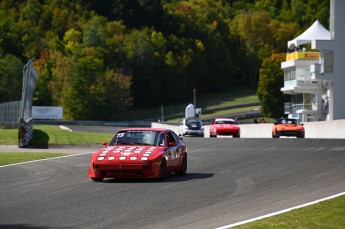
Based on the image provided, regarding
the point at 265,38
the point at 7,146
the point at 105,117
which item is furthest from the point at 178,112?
the point at 7,146

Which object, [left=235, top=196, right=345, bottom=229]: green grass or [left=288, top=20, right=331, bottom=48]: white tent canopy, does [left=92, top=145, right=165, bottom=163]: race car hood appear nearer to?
[left=235, top=196, right=345, bottom=229]: green grass

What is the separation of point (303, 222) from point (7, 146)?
2770 cm

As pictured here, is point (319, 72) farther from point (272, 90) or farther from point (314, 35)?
point (272, 90)

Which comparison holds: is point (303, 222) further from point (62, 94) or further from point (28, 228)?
point (62, 94)

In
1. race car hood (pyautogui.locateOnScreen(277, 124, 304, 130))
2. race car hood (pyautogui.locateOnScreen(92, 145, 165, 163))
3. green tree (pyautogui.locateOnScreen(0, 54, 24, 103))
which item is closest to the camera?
race car hood (pyautogui.locateOnScreen(92, 145, 165, 163))

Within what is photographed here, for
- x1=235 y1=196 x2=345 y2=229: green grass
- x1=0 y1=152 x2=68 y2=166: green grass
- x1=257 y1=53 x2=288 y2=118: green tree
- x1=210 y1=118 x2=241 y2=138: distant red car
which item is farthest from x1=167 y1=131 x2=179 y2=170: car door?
x1=257 y1=53 x2=288 y2=118: green tree

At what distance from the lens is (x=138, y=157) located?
2014cm

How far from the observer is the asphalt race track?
13.9 meters

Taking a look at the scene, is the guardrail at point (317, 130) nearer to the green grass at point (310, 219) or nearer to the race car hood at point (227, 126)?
the race car hood at point (227, 126)

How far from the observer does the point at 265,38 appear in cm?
17775

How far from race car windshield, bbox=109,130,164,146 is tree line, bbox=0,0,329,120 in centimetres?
11449

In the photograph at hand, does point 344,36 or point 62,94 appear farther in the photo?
point 62,94

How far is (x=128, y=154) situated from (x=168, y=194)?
3191 mm

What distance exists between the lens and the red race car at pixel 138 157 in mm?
20000
